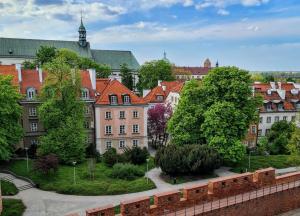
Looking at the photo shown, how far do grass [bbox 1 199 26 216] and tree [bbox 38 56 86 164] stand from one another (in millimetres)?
7859

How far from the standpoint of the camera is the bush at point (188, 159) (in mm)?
27359

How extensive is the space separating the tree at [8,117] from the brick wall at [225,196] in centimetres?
1444

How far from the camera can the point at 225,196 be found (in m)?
18.2

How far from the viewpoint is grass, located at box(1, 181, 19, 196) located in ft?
78.3

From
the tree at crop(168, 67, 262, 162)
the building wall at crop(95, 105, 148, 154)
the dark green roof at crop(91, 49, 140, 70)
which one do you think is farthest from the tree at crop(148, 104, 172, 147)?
the dark green roof at crop(91, 49, 140, 70)

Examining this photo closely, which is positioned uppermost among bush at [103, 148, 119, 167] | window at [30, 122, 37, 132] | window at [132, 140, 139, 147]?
window at [30, 122, 37, 132]

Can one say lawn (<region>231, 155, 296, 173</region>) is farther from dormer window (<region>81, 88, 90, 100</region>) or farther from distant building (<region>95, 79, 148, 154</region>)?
dormer window (<region>81, 88, 90, 100</region>)

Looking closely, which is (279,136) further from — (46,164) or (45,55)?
(45,55)

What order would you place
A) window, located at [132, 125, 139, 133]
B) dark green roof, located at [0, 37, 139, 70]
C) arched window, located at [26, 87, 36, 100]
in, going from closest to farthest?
arched window, located at [26, 87, 36, 100], window, located at [132, 125, 139, 133], dark green roof, located at [0, 37, 139, 70]

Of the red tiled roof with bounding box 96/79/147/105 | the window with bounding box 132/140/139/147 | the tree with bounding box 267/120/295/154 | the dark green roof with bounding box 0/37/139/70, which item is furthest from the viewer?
the dark green roof with bounding box 0/37/139/70

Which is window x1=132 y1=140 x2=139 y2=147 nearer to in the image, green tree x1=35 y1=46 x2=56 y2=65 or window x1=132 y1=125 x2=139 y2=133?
window x1=132 y1=125 x2=139 y2=133

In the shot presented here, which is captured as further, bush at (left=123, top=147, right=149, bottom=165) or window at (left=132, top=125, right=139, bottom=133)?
window at (left=132, top=125, right=139, bottom=133)

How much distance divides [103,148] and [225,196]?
1971 cm

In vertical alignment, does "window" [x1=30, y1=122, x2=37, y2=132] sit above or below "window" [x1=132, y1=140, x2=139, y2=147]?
above
